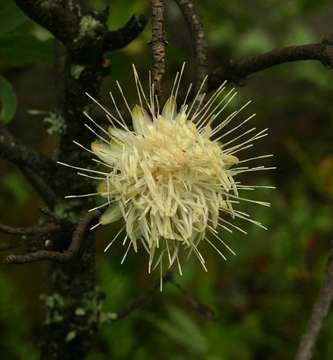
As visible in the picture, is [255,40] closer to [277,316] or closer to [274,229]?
[274,229]

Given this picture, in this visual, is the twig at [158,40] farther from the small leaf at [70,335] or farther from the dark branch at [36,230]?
the small leaf at [70,335]

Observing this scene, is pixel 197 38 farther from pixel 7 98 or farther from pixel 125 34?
pixel 7 98

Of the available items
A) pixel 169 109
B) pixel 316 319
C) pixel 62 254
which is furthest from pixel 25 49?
pixel 316 319

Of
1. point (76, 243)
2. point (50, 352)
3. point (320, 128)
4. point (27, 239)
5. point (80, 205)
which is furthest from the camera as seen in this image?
point (320, 128)

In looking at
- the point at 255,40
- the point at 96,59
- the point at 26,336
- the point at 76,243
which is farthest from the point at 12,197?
the point at 76,243

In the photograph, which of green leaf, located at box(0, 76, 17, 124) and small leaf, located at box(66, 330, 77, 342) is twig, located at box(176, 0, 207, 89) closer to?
green leaf, located at box(0, 76, 17, 124)

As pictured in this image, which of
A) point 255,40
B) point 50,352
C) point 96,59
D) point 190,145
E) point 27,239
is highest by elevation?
point 255,40

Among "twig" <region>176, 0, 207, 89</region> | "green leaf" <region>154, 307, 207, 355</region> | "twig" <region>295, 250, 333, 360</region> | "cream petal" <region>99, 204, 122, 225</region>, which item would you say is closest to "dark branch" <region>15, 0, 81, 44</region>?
"twig" <region>176, 0, 207, 89</region>

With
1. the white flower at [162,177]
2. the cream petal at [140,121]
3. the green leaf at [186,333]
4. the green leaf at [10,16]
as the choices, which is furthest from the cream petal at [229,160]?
the green leaf at [186,333]
